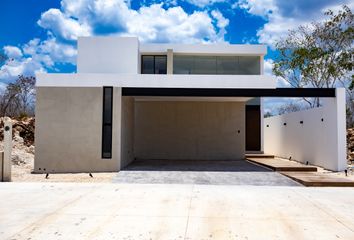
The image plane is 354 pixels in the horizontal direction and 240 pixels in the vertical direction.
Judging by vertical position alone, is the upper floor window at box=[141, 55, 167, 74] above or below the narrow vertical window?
above

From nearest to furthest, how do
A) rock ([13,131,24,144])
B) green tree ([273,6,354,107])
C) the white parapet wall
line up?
1. the white parapet wall
2. rock ([13,131,24,144])
3. green tree ([273,6,354,107])

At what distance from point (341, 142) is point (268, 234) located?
8608 mm

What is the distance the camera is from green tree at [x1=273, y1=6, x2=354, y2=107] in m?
21.0

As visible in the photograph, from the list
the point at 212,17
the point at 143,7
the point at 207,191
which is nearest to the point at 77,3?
the point at 143,7

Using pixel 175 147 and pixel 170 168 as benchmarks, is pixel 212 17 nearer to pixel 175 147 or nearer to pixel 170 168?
pixel 175 147

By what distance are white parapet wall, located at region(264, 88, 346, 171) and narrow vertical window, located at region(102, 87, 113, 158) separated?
8495mm

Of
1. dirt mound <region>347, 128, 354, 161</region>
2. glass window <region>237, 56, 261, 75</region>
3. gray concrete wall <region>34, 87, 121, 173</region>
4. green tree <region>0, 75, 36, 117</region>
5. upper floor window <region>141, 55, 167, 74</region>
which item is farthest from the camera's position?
green tree <region>0, 75, 36, 117</region>

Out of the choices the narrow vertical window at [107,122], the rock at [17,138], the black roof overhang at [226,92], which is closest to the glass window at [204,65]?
the black roof overhang at [226,92]

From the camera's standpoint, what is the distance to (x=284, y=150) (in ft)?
57.9

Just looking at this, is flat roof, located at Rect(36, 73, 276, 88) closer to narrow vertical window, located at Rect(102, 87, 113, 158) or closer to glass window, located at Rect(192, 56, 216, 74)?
narrow vertical window, located at Rect(102, 87, 113, 158)

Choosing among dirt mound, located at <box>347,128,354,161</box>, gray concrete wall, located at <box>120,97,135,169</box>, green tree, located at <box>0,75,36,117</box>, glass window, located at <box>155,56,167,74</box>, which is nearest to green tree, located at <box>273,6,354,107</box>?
dirt mound, located at <box>347,128,354,161</box>

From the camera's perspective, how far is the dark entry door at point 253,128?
2083 centimetres

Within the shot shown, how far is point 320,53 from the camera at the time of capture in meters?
22.7

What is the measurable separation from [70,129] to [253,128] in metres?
12.8
